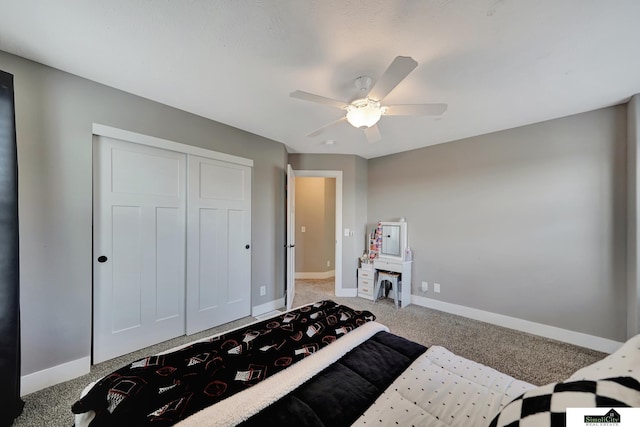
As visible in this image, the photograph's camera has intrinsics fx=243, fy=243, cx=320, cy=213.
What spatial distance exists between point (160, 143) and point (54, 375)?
6.66ft

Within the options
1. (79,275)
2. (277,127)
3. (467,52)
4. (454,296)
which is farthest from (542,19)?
(79,275)

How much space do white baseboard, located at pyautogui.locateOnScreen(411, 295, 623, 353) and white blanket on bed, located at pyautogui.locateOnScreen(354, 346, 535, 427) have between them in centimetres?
229

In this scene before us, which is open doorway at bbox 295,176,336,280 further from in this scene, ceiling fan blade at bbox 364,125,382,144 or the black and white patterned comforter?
the black and white patterned comforter

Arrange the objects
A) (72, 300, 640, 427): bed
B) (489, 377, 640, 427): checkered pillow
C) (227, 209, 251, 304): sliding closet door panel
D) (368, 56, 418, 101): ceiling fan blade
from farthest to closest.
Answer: (227, 209, 251, 304): sliding closet door panel → (368, 56, 418, 101): ceiling fan blade → (72, 300, 640, 427): bed → (489, 377, 640, 427): checkered pillow

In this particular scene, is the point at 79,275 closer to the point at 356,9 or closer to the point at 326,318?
the point at 326,318

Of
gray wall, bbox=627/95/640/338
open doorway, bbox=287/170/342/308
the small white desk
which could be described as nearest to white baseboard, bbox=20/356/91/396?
the small white desk

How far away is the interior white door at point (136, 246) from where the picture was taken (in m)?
2.09

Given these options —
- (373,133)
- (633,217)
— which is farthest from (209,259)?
(633,217)

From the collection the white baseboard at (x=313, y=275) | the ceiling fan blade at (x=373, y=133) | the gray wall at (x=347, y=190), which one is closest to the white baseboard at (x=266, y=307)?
the gray wall at (x=347, y=190)

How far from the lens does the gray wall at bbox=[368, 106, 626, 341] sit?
2389 millimetres

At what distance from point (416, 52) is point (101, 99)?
2.52 m

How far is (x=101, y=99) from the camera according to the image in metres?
2.05

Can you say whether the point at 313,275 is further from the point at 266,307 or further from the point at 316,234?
the point at 266,307

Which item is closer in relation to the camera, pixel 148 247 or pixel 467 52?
pixel 467 52
